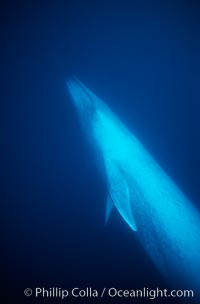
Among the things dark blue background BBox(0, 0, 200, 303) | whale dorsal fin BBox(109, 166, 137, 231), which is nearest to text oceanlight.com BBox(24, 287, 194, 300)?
dark blue background BBox(0, 0, 200, 303)

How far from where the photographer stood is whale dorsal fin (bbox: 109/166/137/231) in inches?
68.7

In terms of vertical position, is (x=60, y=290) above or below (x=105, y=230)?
below

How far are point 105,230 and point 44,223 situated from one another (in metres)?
0.52

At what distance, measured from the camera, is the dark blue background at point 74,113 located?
186 centimetres

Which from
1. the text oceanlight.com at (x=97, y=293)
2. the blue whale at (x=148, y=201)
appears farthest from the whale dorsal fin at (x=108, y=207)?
the text oceanlight.com at (x=97, y=293)

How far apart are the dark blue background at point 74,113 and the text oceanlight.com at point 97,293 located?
5 cm

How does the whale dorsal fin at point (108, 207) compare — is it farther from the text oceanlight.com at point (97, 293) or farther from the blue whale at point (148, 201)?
the text oceanlight.com at point (97, 293)

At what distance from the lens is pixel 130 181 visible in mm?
1805

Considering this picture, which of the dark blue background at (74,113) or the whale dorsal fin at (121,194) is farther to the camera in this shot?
the dark blue background at (74,113)

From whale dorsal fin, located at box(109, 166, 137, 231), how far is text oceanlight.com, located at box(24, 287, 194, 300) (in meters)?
0.57

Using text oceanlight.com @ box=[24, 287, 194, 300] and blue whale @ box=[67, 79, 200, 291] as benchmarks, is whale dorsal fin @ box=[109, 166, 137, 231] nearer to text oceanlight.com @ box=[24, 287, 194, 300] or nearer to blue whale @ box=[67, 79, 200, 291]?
blue whale @ box=[67, 79, 200, 291]

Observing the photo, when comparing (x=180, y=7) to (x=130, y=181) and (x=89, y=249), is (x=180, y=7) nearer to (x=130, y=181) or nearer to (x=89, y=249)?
(x=130, y=181)

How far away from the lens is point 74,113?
6.31ft

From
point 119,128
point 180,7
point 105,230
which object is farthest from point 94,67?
point 105,230
